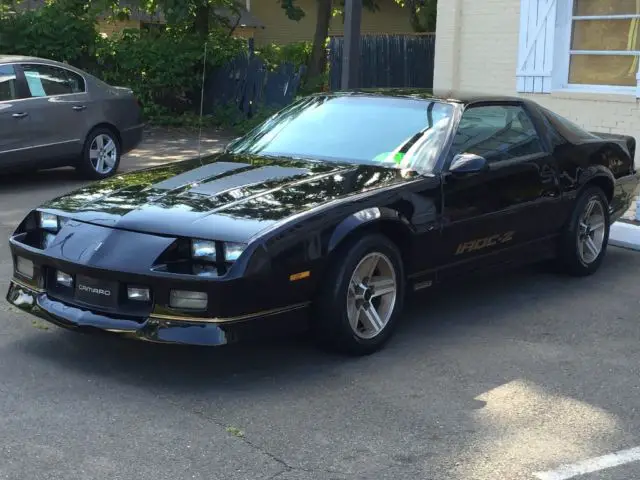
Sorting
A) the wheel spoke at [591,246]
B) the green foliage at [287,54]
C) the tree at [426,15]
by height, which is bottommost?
the wheel spoke at [591,246]

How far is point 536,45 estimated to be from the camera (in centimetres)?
1142

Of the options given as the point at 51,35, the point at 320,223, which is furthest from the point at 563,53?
the point at 51,35

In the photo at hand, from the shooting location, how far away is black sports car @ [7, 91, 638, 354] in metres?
4.45

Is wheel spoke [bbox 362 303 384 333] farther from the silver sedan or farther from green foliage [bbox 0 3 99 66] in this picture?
green foliage [bbox 0 3 99 66]

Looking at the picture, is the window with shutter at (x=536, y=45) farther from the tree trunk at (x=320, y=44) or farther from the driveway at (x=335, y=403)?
the tree trunk at (x=320, y=44)

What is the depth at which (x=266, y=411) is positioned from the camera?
14.0 ft

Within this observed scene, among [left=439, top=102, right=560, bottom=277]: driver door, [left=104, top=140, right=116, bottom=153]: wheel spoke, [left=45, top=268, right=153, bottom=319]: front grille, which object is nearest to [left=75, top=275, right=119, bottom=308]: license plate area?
[left=45, top=268, right=153, bottom=319]: front grille

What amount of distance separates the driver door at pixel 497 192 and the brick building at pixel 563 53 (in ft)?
15.9

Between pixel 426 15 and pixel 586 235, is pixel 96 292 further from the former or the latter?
pixel 426 15

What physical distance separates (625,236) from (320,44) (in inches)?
456

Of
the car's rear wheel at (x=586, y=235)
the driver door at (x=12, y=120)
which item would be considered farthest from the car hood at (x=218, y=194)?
the driver door at (x=12, y=120)

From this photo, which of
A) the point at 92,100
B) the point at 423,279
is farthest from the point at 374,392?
the point at 92,100

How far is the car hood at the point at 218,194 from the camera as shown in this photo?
15.0ft

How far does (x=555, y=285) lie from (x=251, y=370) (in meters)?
2.94
